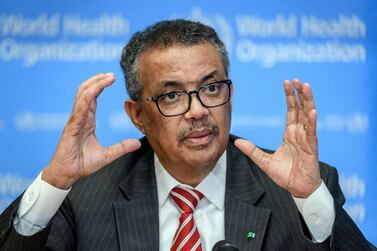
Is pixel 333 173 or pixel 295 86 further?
pixel 333 173

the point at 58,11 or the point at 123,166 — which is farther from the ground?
the point at 58,11

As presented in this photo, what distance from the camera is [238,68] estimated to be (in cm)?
368

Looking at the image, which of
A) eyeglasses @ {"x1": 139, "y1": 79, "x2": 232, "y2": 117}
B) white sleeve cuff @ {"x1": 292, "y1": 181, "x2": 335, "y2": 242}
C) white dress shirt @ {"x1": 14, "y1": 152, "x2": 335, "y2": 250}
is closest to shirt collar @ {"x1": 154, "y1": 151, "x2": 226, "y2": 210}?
white dress shirt @ {"x1": 14, "y1": 152, "x2": 335, "y2": 250}

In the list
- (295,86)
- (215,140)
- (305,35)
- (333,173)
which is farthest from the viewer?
(305,35)

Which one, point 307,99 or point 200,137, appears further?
point 200,137

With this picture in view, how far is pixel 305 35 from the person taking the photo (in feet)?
11.9

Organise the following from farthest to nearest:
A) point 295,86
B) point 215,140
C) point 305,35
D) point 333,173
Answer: point 305,35
point 333,173
point 215,140
point 295,86

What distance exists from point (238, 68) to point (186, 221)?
3.76 feet

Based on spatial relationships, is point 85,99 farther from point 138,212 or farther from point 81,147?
point 138,212

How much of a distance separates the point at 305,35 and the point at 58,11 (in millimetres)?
1403

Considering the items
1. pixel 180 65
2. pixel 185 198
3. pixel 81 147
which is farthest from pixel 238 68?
pixel 81 147

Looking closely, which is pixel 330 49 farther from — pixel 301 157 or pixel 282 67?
pixel 301 157

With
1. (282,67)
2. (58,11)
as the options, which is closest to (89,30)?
(58,11)

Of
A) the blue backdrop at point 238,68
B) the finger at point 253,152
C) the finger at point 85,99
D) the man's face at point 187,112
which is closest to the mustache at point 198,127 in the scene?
the man's face at point 187,112
